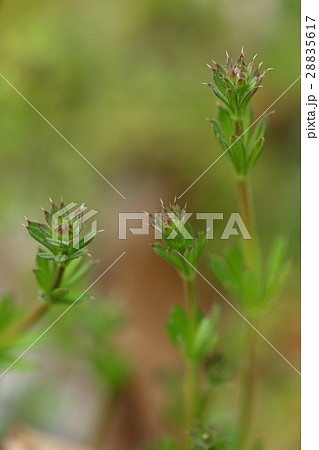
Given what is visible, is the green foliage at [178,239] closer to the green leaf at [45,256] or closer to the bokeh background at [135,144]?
the green leaf at [45,256]

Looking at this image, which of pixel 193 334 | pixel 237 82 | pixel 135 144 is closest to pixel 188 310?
pixel 193 334

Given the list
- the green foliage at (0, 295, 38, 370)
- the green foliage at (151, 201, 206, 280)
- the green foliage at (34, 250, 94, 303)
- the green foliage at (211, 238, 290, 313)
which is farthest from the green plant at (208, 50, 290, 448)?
the green foliage at (0, 295, 38, 370)

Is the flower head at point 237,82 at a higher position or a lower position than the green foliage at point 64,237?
higher

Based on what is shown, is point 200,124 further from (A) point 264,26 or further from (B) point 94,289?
(B) point 94,289

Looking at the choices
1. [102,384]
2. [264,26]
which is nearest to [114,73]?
[264,26]

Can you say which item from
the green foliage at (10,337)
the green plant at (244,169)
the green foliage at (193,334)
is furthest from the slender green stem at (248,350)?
the green foliage at (10,337)

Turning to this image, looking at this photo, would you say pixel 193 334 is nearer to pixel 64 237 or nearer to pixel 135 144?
pixel 64 237
